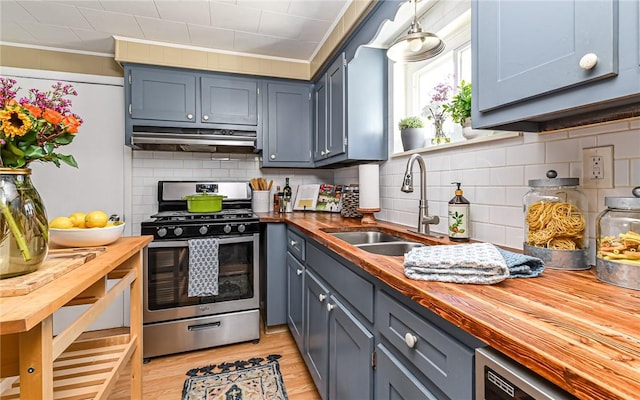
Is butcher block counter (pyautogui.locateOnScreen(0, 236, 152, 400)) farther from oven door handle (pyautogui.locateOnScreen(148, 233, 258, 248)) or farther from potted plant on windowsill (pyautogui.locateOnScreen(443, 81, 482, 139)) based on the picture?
potted plant on windowsill (pyautogui.locateOnScreen(443, 81, 482, 139))

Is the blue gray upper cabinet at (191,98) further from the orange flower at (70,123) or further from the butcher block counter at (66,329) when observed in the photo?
the orange flower at (70,123)

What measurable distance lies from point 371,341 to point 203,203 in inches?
82.4

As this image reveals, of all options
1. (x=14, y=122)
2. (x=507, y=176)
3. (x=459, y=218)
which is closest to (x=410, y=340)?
(x=459, y=218)

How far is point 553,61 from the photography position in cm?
76

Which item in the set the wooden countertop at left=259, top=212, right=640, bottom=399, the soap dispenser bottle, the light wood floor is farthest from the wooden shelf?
the soap dispenser bottle

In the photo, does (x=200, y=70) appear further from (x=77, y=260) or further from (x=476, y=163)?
(x=476, y=163)

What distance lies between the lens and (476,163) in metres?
1.44

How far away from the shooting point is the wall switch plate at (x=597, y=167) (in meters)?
0.94

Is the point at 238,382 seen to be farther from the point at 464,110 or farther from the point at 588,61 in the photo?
the point at 588,61

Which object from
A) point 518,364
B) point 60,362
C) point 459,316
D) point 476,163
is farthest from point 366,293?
point 60,362

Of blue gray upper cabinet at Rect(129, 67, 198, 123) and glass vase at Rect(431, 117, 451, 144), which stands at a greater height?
blue gray upper cabinet at Rect(129, 67, 198, 123)

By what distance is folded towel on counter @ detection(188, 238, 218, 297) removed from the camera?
2.22 meters

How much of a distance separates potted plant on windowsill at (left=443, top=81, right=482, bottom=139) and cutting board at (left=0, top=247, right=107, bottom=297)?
1621 millimetres

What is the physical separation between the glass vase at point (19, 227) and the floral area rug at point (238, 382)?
130 centimetres
